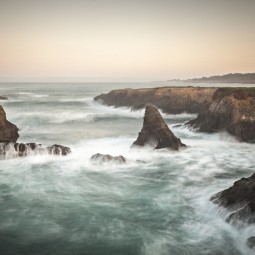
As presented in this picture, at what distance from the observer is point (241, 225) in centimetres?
1109

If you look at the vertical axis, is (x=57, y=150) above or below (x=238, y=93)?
below

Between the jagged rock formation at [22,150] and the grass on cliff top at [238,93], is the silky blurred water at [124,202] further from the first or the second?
the grass on cliff top at [238,93]

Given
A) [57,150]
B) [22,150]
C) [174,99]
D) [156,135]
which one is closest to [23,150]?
[22,150]

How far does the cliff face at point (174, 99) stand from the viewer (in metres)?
48.6

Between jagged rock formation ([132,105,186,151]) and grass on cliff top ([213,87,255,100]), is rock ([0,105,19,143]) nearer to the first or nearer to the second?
jagged rock formation ([132,105,186,151])

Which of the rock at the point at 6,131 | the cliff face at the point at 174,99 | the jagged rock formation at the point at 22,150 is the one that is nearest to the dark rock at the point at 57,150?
the jagged rock formation at the point at 22,150

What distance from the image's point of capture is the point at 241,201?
11.8 m

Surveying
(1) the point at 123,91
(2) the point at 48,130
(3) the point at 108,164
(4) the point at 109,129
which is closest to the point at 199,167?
(3) the point at 108,164

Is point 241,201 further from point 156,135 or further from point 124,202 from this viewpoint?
point 156,135

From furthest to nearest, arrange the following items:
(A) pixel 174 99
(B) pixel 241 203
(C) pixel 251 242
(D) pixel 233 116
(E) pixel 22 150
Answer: (A) pixel 174 99
(D) pixel 233 116
(E) pixel 22 150
(B) pixel 241 203
(C) pixel 251 242

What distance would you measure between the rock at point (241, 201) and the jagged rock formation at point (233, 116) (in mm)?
14731

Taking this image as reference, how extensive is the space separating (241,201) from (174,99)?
4015cm

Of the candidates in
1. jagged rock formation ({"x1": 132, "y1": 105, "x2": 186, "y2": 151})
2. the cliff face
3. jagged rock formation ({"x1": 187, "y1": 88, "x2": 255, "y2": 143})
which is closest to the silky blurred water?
jagged rock formation ({"x1": 132, "y1": 105, "x2": 186, "y2": 151})

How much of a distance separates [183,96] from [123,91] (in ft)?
62.0
